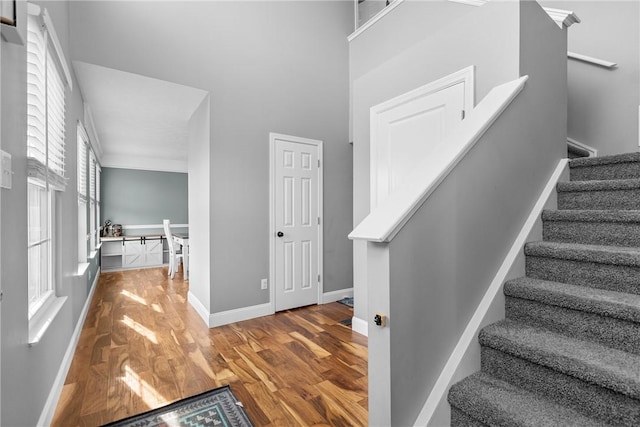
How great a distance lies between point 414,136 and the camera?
2.44 m

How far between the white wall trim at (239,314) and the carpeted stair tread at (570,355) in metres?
2.56

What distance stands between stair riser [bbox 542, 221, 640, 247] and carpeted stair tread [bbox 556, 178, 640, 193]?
0.26m

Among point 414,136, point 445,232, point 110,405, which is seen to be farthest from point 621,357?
point 110,405

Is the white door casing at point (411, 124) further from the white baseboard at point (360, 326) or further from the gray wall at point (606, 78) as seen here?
the gray wall at point (606, 78)

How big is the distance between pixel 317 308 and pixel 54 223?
264cm

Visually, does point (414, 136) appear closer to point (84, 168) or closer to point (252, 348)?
point (252, 348)

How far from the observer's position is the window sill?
60.2 inches

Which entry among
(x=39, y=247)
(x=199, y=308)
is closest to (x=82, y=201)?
(x=199, y=308)

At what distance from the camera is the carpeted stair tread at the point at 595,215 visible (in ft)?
4.85

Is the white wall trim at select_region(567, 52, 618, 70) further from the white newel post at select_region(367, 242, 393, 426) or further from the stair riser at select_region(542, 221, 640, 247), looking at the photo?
the white newel post at select_region(367, 242, 393, 426)

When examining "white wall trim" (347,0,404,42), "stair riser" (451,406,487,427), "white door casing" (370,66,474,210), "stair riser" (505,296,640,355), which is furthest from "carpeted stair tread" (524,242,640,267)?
"white wall trim" (347,0,404,42)

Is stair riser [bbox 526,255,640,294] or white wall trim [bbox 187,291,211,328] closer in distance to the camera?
stair riser [bbox 526,255,640,294]

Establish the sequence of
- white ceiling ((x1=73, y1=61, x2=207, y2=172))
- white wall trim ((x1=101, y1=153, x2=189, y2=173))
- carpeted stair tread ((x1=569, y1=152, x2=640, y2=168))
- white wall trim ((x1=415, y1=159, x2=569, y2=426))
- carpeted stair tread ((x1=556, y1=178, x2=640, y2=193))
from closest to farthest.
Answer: white wall trim ((x1=415, y1=159, x2=569, y2=426))
carpeted stair tread ((x1=556, y1=178, x2=640, y2=193))
carpeted stair tread ((x1=569, y1=152, x2=640, y2=168))
white ceiling ((x1=73, y1=61, x2=207, y2=172))
white wall trim ((x1=101, y1=153, x2=189, y2=173))

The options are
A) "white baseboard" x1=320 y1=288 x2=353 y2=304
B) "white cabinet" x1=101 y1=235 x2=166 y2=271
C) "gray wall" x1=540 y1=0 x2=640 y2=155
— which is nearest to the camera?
"gray wall" x1=540 y1=0 x2=640 y2=155
